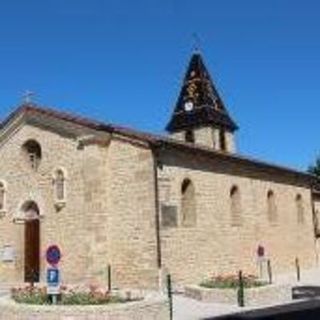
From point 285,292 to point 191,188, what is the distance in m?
5.47

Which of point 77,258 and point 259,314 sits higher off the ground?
point 77,258

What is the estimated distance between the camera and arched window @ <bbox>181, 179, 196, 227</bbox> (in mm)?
23297

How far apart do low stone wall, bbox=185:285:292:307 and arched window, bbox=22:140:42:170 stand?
7.97m

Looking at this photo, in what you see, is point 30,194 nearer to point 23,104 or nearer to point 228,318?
point 23,104

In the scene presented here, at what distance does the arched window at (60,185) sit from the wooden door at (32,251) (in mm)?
1396

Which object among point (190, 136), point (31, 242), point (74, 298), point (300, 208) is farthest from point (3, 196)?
point (190, 136)

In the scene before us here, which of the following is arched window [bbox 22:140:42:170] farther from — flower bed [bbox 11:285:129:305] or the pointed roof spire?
the pointed roof spire

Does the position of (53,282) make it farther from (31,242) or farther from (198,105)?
(198,105)

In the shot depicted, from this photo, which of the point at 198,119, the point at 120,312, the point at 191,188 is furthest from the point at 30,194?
the point at 198,119

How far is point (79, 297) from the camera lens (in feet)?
49.0

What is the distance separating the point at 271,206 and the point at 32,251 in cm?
1090

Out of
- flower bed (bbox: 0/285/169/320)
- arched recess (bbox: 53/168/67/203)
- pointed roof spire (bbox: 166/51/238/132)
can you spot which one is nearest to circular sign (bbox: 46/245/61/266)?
flower bed (bbox: 0/285/169/320)

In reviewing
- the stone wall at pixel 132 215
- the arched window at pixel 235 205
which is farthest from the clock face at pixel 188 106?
the stone wall at pixel 132 215

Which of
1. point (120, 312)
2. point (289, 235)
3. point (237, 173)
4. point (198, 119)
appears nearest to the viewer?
point (120, 312)
